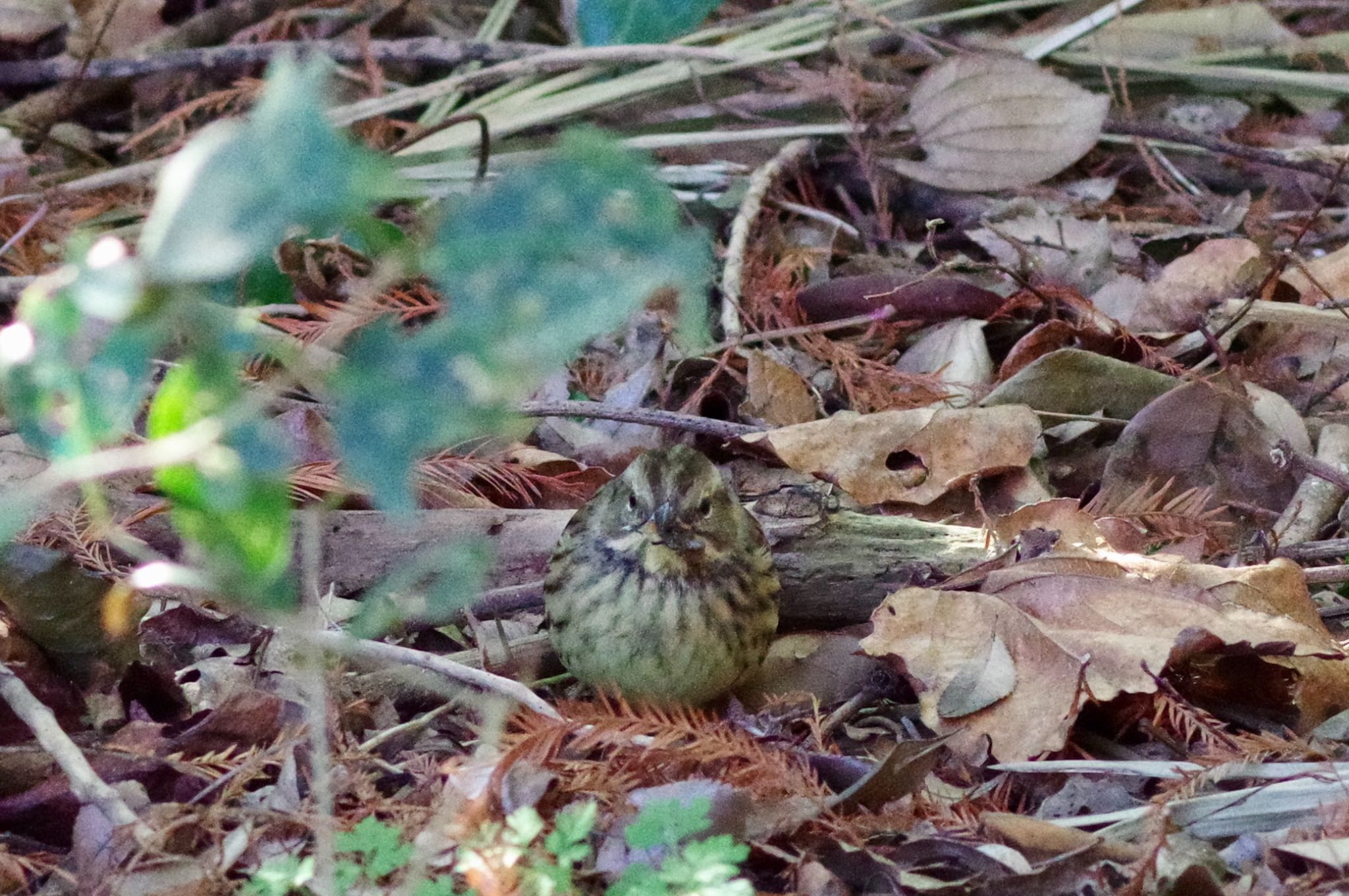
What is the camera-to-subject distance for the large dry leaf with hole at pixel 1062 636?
2787 millimetres

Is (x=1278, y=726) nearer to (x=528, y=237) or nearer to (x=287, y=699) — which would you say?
(x=287, y=699)

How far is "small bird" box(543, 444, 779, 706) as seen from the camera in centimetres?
322

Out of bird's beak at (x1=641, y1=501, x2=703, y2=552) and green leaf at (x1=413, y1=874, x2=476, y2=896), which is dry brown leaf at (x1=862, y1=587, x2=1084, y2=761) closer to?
bird's beak at (x1=641, y1=501, x2=703, y2=552)

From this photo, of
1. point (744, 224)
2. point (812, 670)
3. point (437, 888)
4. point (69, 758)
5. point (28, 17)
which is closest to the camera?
point (437, 888)

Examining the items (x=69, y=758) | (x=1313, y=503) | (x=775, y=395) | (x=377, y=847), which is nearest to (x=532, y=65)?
(x=775, y=395)

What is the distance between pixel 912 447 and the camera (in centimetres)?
365

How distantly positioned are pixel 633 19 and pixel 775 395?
1.66 meters

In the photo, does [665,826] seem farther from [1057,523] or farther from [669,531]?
[1057,523]

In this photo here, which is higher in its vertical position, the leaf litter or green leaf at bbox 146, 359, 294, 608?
green leaf at bbox 146, 359, 294, 608

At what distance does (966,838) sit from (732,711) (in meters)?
0.95

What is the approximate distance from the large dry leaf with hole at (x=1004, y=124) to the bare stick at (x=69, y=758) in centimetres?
335

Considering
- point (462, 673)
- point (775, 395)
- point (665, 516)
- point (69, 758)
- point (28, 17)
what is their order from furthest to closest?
point (28, 17) → point (775, 395) → point (665, 516) → point (462, 673) → point (69, 758)

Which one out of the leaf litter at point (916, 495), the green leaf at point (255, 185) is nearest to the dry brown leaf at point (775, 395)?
the leaf litter at point (916, 495)

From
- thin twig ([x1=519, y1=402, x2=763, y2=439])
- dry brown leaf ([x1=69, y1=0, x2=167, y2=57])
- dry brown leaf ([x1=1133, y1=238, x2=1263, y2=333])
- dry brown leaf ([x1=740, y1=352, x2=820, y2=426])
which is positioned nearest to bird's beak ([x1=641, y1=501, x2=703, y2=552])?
thin twig ([x1=519, y1=402, x2=763, y2=439])
